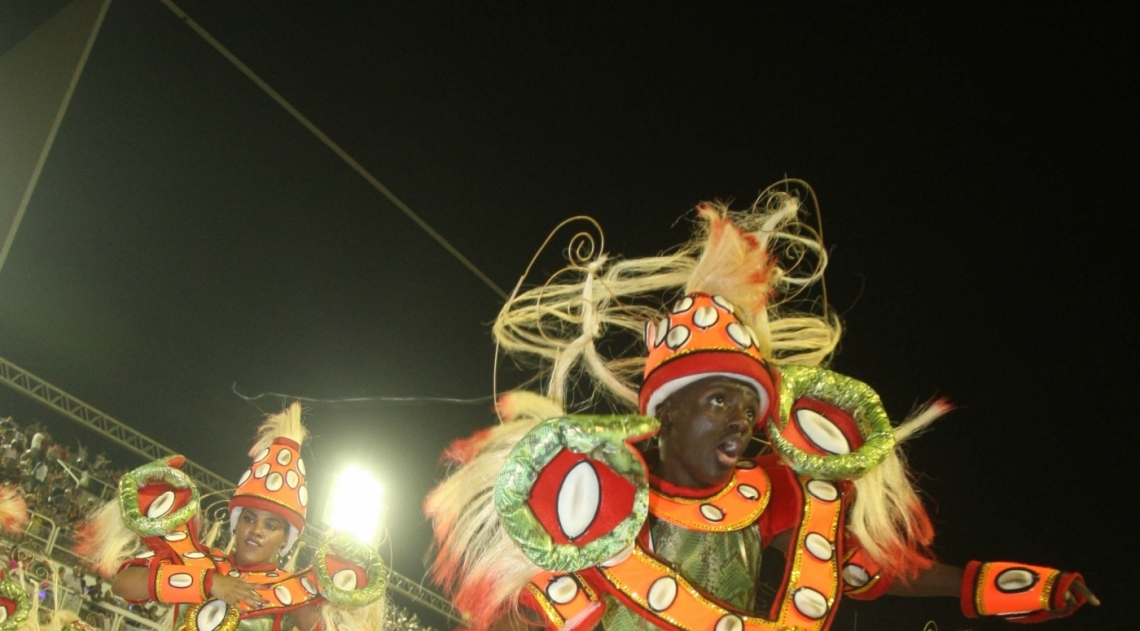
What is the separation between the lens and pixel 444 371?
19.1 ft

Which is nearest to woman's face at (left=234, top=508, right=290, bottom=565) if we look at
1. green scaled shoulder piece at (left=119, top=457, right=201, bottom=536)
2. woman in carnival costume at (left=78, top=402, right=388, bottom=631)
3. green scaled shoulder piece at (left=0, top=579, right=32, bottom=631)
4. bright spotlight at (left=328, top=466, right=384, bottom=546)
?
woman in carnival costume at (left=78, top=402, right=388, bottom=631)

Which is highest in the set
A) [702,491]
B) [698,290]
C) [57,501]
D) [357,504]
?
[357,504]

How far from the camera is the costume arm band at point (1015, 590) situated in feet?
5.34

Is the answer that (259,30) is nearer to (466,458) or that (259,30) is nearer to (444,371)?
(444,371)

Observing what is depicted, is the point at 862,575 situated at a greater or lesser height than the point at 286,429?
lesser

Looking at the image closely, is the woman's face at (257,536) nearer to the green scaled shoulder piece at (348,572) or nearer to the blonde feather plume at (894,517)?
the green scaled shoulder piece at (348,572)

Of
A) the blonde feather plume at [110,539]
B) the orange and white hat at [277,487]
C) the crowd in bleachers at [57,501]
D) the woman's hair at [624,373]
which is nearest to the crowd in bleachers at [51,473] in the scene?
the crowd in bleachers at [57,501]

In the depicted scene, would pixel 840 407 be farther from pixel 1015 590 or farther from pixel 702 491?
pixel 1015 590

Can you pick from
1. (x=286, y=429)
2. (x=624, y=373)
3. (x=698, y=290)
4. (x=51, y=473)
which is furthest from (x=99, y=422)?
(x=698, y=290)

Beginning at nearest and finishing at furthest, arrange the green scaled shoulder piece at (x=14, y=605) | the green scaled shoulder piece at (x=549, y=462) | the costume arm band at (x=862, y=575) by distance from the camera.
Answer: the green scaled shoulder piece at (x=549, y=462) → the costume arm band at (x=862, y=575) → the green scaled shoulder piece at (x=14, y=605)

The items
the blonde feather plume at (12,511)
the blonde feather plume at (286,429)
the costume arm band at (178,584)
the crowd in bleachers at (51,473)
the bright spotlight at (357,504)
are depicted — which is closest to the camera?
the costume arm band at (178,584)

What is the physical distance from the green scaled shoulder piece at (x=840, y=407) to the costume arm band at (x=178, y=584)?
71.1 inches

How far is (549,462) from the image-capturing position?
155 centimetres

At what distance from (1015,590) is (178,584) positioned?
7.04ft
